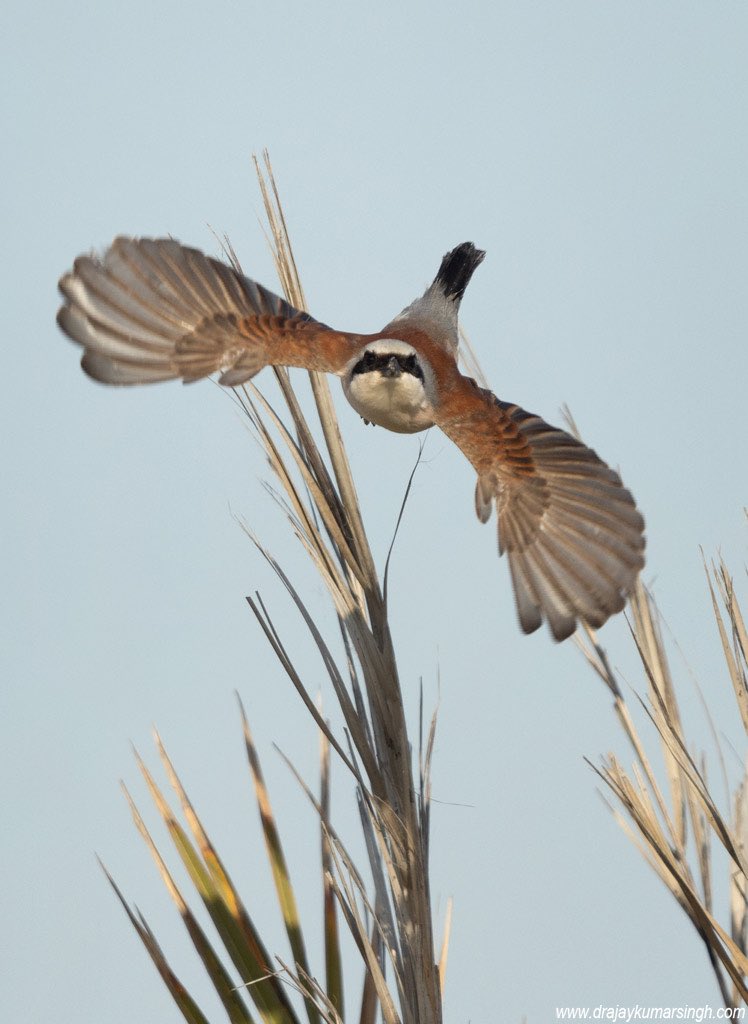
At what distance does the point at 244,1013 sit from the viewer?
1.67 metres

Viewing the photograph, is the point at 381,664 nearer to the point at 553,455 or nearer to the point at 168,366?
the point at 553,455

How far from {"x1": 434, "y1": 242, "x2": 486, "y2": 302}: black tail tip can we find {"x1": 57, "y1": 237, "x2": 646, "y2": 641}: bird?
68 centimetres

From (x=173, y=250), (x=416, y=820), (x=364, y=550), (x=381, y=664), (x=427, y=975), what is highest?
(x=173, y=250)

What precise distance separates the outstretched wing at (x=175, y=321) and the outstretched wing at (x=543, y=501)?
1.12 feet

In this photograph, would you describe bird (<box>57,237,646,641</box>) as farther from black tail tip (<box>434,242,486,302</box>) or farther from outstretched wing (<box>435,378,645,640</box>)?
black tail tip (<box>434,242,486,302</box>)

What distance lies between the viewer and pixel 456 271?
3.33m

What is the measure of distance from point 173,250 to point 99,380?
1.05 ft

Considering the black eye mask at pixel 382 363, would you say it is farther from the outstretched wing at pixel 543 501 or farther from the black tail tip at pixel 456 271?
the black tail tip at pixel 456 271

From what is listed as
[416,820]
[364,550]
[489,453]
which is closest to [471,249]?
[489,453]

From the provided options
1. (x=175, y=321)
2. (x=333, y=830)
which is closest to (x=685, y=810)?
(x=333, y=830)

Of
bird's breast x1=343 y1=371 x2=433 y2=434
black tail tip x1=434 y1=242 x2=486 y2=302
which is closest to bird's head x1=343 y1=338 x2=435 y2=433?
bird's breast x1=343 y1=371 x2=433 y2=434

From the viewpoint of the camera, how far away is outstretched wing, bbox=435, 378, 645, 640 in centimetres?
214

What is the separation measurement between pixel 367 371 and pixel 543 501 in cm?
46

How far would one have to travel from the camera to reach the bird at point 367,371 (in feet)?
7.52
